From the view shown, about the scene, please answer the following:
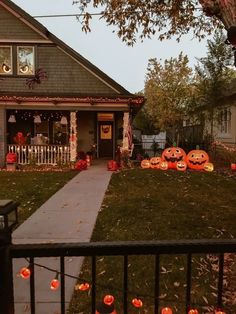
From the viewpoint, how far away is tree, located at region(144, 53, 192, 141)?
36562 millimetres

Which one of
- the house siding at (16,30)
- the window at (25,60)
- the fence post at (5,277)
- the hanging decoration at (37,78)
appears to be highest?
the house siding at (16,30)

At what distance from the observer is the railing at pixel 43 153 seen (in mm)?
17125

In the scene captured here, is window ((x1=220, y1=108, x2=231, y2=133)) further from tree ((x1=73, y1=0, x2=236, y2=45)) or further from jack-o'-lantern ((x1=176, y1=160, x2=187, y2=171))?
tree ((x1=73, y1=0, x2=236, y2=45))

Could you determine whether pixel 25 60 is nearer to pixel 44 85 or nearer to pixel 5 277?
pixel 44 85

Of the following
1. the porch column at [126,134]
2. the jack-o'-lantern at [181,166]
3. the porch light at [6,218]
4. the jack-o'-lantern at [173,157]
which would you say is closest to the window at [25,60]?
the porch column at [126,134]

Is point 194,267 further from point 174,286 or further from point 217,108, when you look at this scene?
point 217,108

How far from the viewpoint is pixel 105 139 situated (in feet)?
72.0

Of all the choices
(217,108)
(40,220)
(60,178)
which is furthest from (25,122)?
(40,220)

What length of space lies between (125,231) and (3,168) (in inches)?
459

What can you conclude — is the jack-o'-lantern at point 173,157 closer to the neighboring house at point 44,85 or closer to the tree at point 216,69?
the neighboring house at point 44,85

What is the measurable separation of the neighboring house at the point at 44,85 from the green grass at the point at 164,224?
4729 mm

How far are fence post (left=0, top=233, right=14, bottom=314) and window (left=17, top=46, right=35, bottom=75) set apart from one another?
1688 centimetres

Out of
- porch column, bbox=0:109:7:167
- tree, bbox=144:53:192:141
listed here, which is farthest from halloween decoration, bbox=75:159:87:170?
tree, bbox=144:53:192:141

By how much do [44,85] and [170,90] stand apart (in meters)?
22.2
